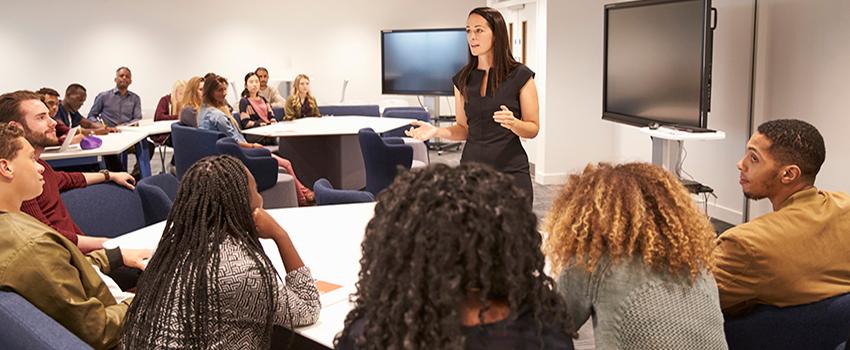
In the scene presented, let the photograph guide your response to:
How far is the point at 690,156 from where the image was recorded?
6875mm

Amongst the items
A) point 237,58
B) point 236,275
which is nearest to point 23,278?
point 236,275

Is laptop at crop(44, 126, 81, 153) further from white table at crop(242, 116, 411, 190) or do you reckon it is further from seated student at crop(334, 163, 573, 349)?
seated student at crop(334, 163, 573, 349)

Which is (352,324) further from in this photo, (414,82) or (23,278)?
(414,82)

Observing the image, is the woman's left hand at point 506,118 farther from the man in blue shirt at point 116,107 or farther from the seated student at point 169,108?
the man in blue shirt at point 116,107

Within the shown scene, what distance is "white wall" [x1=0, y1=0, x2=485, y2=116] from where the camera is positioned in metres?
11.9

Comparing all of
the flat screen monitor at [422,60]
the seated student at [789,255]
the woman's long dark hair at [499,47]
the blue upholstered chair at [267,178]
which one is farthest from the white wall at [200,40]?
the seated student at [789,255]

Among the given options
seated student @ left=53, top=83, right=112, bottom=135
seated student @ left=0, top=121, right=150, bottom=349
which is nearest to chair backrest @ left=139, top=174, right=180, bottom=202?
seated student @ left=0, top=121, right=150, bottom=349

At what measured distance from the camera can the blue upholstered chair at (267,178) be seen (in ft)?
18.5

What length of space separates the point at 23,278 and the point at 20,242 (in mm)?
96

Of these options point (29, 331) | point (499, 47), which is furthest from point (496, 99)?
point (29, 331)

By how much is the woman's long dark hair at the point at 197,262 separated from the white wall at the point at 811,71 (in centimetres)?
436

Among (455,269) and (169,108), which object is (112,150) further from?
(455,269)

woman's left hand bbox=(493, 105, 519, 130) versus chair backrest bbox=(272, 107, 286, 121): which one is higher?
woman's left hand bbox=(493, 105, 519, 130)

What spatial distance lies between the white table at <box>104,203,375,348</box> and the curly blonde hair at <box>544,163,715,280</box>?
0.67 metres
